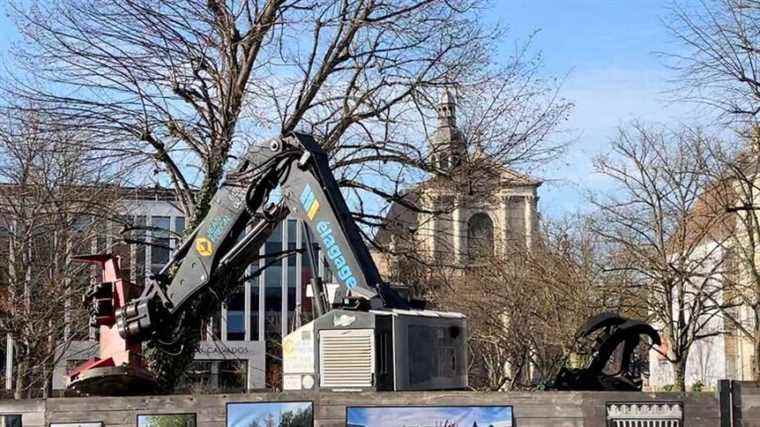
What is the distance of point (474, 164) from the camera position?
1872cm

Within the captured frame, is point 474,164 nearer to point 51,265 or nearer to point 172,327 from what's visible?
point 172,327

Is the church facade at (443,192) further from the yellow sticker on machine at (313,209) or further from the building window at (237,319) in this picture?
the building window at (237,319)

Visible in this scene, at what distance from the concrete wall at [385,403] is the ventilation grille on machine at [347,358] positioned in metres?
0.32

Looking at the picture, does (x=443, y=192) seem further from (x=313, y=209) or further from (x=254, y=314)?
(x=254, y=314)

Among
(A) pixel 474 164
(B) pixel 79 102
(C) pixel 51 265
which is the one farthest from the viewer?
(C) pixel 51 265

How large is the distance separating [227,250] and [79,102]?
Result: 6.68m

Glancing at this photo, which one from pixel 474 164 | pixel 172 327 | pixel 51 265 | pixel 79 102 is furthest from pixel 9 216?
pixel 172 327

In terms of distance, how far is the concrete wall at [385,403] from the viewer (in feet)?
30.3

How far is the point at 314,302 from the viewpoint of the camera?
40.8 ft

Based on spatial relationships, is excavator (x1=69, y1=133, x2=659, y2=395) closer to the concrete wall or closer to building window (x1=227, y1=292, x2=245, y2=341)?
the concrete wall

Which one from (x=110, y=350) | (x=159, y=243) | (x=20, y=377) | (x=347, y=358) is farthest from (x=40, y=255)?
(x=347, y=358)

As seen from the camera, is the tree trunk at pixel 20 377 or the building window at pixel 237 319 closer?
the tree trunk at pixel 20 377

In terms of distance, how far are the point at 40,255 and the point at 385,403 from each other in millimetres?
21531

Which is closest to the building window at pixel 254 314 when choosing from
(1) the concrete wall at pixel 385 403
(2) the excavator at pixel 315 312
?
(2) the excavator at pixel 315 312
